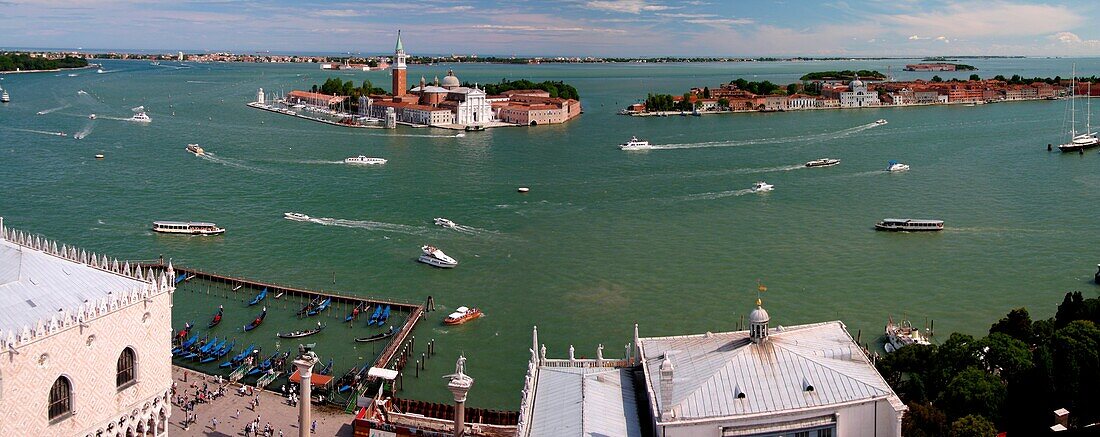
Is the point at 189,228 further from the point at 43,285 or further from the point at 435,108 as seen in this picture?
the point at 435,108

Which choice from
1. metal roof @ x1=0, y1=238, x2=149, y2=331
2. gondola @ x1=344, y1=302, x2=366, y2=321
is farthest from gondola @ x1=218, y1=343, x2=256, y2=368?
metal roof @ x1=0, y1=238, x2=149, y2=331

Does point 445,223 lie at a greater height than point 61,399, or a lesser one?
greater

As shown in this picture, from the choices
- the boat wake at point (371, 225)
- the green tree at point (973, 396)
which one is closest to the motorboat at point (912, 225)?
Answer: the boat wake at point (371, 225)

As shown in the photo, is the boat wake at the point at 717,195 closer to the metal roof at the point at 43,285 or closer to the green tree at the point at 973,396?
the green tree at the point at 973,396

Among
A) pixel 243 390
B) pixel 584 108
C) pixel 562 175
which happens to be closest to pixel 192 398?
pixel 243 390

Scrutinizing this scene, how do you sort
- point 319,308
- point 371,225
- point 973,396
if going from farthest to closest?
point 371,225 → point 319,308 → point 973,396

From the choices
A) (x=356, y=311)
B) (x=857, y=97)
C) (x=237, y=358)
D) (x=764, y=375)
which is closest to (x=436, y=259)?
(x=356, y=311)

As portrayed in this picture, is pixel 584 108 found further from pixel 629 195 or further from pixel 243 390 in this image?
pixel 243 390
